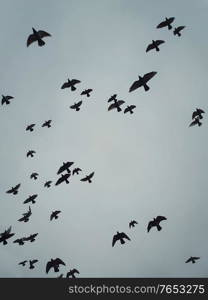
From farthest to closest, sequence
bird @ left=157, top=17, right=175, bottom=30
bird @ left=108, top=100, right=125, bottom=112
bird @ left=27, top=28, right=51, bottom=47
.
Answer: bird @ left=108, top=100, right=125, bottom=112
bird @ left=157, top=17, right=175, bottom=30
bird @ left=27, top=28, right=51, bottom=47

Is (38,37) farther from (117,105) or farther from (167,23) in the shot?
(167,23)

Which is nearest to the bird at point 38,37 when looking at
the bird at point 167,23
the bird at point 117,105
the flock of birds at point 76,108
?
the flock of birds at point 76,108

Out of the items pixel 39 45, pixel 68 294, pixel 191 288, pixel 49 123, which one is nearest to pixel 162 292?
pixel 191 288

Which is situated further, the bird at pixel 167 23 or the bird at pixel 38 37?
the bird at pixel 167 23

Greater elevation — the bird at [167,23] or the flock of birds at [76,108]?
the bird at [167,23]

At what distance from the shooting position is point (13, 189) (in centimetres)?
5028

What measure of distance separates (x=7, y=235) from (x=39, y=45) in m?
16.4

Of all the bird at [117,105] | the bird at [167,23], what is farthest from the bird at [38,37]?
the bird at [167,23]

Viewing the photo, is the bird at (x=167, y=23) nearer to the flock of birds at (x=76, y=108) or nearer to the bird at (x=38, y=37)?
the flock of birds at (x=76, y=108)

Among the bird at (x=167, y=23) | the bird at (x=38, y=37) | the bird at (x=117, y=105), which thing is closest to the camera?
the bird at (x=38, y=37)

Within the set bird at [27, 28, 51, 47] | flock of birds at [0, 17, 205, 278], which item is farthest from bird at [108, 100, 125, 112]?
bird at [27, 28, 51, 47]

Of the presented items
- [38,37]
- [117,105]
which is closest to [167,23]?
[117,105]

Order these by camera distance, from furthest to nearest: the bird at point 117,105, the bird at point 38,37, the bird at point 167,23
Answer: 1. the bird at point 117,105
2. the bird at point 167,23
3. the bird at point 38,37

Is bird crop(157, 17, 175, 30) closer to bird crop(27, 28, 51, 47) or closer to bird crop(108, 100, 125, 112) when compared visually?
bird crop(108, 100, 125, 112)
